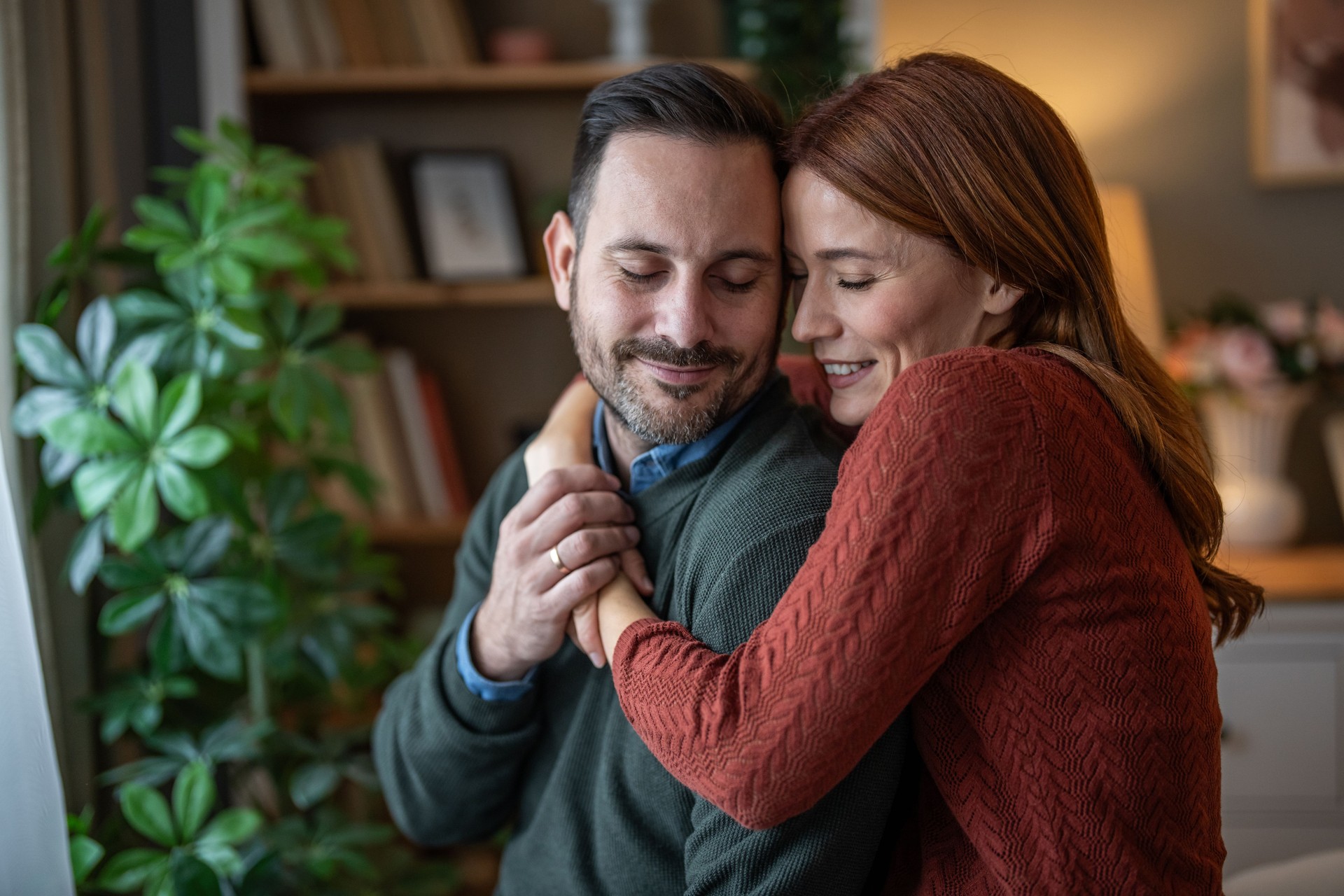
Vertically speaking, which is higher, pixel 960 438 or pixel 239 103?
pixel 239 103

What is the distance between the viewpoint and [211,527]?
162 cm

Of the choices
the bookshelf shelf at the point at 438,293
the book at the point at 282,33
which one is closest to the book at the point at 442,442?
the bookshelf shelf at the point at 438,293

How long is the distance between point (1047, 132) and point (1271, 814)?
6.07 feet

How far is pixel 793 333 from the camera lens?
113 cm

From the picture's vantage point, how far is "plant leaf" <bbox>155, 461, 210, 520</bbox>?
1454 millimetres

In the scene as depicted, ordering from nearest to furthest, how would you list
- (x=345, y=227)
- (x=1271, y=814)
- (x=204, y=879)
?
(x=204, y=879) → (x=345, y=227) → (x=1271, y=814)

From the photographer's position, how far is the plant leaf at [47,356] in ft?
4.85

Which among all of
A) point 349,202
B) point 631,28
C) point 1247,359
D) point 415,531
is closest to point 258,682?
point 415,531

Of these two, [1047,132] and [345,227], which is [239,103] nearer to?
[345,227]

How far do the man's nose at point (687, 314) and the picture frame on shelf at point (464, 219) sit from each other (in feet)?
A: 5.03

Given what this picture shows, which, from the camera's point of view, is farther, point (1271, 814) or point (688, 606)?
point (1271, 814)

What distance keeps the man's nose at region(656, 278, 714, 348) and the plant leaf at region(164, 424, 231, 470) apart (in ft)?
2.28

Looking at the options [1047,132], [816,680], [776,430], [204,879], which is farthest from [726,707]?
[204,879]

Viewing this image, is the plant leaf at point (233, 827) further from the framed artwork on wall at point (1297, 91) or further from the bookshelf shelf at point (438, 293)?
the framed artwork on wall at point (1297, 91)
